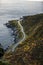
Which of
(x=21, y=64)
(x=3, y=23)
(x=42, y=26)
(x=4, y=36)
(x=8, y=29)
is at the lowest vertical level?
(x=21, y=64)

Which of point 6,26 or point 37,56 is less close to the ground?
point 6,26

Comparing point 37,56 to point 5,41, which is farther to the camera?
point 5,41

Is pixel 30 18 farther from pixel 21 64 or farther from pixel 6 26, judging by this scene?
pixel 21 64

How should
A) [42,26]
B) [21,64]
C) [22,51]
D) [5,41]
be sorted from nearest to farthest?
[21,64] → [22,51] → [42,26] → [5,41]

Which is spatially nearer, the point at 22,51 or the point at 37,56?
the point at 37,56

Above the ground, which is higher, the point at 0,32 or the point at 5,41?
the point at 0,32

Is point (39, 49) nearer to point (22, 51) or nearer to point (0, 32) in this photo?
point (22, 51)

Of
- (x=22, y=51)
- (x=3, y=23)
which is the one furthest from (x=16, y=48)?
(x=3, y=23)

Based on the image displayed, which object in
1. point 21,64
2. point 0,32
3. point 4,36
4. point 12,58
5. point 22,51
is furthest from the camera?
point 0,32

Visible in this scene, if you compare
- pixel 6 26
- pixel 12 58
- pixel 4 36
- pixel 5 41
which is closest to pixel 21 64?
pixel 12 58
